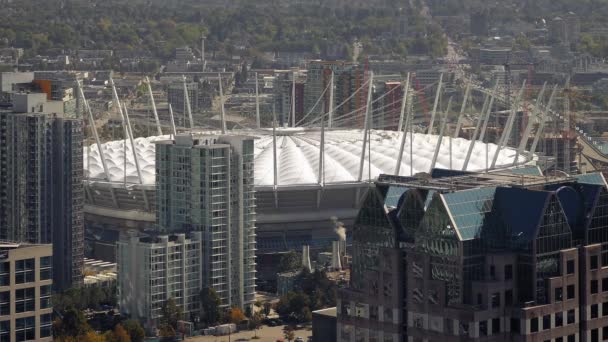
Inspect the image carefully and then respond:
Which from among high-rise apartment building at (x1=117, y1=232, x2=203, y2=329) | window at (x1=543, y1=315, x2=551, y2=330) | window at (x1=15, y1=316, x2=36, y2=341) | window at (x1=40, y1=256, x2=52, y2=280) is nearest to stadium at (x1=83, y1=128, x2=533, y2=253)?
high-rise apartment building at (x1=117, y1=232, x2=203, y2=329)

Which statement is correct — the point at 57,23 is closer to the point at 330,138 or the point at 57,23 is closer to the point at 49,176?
the point at 330,138

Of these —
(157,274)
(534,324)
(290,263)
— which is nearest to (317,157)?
(290,263)

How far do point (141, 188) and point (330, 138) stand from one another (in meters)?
10.0

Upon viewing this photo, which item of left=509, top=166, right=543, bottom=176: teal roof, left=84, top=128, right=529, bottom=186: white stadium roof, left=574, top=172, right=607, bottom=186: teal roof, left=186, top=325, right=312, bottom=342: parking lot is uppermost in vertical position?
left=84, top=128, right=529, bottom=186: white stadium roof

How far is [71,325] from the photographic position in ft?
184

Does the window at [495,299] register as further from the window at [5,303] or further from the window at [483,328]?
the window at [5,303]

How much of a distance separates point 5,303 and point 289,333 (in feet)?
59.9

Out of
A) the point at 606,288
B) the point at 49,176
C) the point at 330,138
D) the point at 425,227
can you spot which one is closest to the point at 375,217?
the point at 425,227

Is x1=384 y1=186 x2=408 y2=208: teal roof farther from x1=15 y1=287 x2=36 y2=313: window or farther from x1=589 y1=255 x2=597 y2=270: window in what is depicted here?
x1=15 y1=287 x2=36 y2=313: window

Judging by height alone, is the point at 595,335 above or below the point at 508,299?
below

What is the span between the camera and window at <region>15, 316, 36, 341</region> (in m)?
40.1

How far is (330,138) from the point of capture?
78.3 meters

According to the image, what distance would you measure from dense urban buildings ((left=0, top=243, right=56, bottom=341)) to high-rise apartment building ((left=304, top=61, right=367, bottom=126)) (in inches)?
2309

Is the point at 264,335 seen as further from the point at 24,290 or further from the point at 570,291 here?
the point at 570,291
